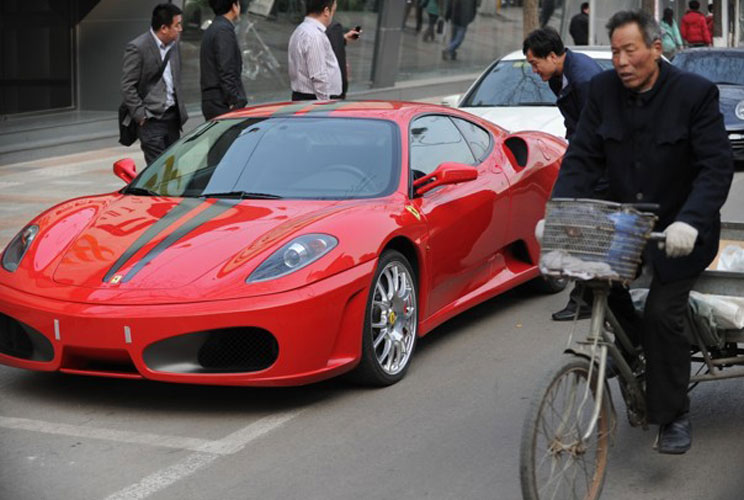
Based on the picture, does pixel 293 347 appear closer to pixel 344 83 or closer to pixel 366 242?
pixel 366 242

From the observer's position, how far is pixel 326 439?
5.64 m

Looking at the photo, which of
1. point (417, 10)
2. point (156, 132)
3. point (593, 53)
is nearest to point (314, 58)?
point (156, 132)

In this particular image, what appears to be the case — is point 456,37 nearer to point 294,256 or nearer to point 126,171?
point 126,171

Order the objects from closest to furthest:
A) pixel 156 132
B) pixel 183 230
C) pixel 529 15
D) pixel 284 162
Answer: pixel 183 230, pixel 284 162, pixel 156 132, pixel 529 15

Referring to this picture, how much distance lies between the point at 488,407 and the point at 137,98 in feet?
16.6

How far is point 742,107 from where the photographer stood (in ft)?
51.2

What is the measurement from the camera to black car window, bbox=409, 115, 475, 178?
732 cm

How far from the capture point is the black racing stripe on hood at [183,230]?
6.11 metres

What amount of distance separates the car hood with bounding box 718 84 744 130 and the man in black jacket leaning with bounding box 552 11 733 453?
10836 millimetres

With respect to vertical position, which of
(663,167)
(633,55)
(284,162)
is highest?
(633,55)

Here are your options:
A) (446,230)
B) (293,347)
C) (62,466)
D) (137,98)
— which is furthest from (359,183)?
(137,98)

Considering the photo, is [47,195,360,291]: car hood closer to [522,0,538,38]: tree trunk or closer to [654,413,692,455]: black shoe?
[654,413,692,455]: black shoe

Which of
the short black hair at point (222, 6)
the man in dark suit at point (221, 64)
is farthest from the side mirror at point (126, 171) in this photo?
the short black hair at point (222, 6)

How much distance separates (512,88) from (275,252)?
25.1 ft
